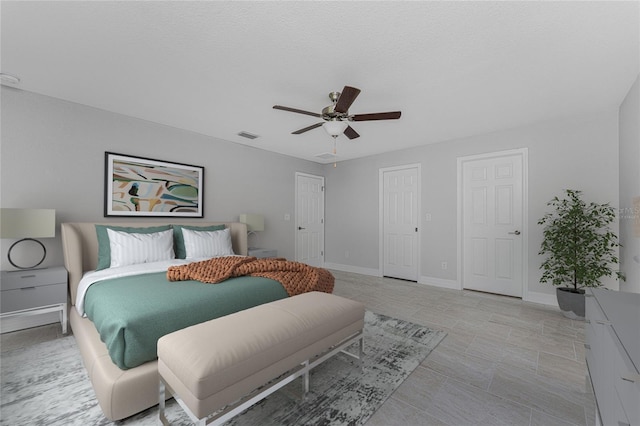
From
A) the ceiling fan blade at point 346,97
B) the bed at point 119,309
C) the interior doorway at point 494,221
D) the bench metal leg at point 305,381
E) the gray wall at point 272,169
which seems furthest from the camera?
the interior doorway at point 494,221

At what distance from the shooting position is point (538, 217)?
358 cm

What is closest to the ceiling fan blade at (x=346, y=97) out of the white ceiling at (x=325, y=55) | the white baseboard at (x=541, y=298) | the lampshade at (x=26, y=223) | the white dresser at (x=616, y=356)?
the white ceiling at (x=325, y=55)

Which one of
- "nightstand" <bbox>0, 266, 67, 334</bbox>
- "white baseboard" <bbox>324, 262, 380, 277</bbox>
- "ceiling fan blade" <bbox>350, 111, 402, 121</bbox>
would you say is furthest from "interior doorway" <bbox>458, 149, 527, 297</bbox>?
"nightstand" <bbox>0, 266, 67, 334</bbox>

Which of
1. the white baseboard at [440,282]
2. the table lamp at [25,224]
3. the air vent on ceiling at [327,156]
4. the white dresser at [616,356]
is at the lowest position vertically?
the white baseboard at [440,282]

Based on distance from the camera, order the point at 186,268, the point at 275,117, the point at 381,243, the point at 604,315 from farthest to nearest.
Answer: the point at 381,243 < the point at 275,117 < the point at 186,268 < the point at 604,315

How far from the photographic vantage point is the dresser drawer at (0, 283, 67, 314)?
7.61ft

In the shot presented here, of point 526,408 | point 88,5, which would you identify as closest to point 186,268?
point 88,5

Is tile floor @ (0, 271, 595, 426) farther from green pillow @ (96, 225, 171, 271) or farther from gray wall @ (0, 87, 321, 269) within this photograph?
gray wall @ (0, 87, 321, 269)

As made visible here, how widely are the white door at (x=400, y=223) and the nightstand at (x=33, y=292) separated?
4.61m

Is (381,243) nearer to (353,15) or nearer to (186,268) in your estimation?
(186,268)

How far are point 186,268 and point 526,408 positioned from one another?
2.71 meters

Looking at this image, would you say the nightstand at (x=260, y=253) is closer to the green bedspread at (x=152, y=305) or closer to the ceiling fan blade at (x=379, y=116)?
the green bedspread at (x=152, y=305)

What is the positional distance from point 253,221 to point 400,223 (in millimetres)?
2707

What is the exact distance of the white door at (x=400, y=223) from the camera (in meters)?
4.79
